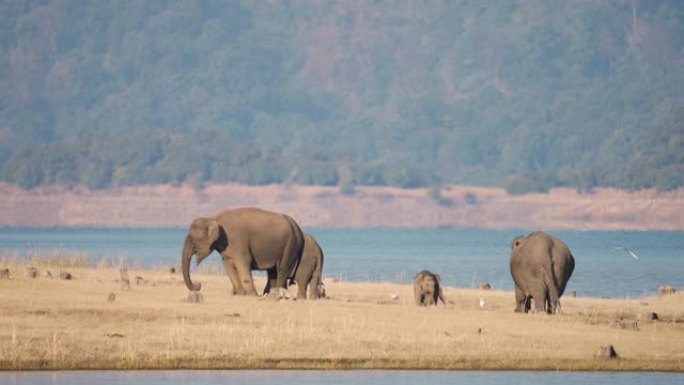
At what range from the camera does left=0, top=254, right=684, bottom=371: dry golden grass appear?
83.0 ft

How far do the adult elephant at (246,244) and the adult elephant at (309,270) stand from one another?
27 centimetres

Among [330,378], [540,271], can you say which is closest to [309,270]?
[540,271]

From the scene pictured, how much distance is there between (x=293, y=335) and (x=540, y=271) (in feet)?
20.8

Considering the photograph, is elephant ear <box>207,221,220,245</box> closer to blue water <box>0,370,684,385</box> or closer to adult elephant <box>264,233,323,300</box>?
adult elephant <box>264,233,323,300</box>

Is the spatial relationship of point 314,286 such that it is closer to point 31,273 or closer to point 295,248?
point 295,248

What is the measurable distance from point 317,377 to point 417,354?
1967mm

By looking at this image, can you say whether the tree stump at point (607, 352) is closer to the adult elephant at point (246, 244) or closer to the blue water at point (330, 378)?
the blue water at point (330, 378)

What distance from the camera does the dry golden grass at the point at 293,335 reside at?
2531cm

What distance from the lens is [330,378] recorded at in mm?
24484

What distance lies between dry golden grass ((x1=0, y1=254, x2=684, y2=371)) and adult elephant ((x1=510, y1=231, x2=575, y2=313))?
0.53 meters

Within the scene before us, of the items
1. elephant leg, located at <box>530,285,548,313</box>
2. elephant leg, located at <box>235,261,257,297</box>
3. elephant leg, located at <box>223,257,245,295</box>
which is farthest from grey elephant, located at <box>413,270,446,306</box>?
elephant leg, located at <box>223,257,245,295</box>

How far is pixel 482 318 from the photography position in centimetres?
Result: 2991

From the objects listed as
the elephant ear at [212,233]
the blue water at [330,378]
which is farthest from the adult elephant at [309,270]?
the blue water at [330,378]

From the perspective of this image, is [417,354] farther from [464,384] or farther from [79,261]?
[79,261]
